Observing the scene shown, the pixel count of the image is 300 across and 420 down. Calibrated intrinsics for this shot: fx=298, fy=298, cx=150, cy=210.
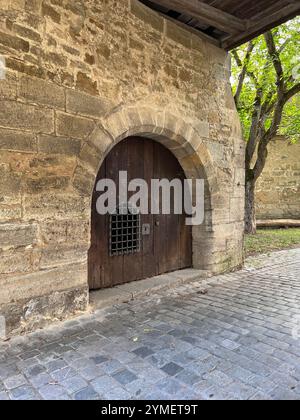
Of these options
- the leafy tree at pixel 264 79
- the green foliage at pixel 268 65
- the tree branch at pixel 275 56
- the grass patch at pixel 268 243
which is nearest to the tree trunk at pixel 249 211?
the leafy tree at pixel 264 79

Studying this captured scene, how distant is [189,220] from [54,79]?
262 centimetres

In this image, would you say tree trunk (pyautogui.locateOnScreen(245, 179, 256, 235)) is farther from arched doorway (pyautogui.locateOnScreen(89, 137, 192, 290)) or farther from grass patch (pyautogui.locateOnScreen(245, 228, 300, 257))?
arched doorway (pyautogui.locateOnScreen(89, 137, 192, 290))

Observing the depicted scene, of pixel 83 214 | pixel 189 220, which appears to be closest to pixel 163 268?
pixel 189 220

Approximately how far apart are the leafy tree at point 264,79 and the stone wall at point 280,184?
3756 mm

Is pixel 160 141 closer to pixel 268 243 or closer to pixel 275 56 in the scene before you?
pixel 275 56

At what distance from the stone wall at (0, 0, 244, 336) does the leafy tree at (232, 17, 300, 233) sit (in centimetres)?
399

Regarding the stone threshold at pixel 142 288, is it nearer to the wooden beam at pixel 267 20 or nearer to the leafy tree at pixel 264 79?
the wooden beam at pixel 267 20

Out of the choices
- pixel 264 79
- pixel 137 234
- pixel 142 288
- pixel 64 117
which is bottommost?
pixel 142 288

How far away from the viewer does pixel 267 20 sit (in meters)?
3.74

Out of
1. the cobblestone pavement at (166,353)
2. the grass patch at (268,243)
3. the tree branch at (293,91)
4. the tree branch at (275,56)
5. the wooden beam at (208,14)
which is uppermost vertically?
the tree branch at (275,56)

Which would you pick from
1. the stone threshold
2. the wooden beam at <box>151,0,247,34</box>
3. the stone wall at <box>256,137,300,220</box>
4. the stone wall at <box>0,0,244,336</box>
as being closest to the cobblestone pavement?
the stone threshold

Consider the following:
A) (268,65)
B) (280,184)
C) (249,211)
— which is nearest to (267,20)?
(268,65)

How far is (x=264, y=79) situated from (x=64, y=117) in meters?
6.35

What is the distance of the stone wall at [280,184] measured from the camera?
Answer: 482 inches
